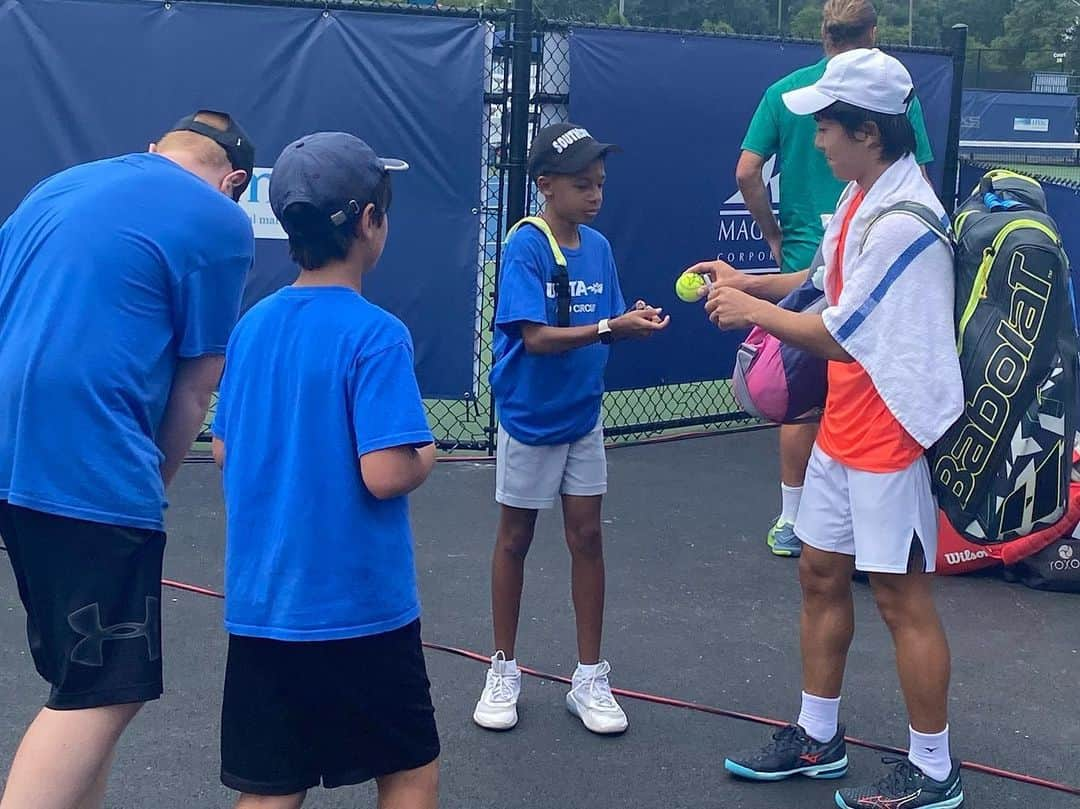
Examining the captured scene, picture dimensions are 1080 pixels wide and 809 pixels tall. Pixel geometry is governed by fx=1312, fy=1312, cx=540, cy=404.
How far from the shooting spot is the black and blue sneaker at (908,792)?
341cm

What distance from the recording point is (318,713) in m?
2.54

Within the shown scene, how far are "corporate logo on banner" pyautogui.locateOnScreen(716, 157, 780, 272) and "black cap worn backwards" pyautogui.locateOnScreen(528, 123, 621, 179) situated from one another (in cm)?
388

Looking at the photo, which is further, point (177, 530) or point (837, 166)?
point (177, 530)

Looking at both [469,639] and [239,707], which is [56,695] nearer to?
[239,707]

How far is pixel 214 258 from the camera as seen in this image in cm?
273

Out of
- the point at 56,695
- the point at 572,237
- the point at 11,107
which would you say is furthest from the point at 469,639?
the point at 11,107

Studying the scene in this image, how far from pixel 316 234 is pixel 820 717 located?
6.68 ft

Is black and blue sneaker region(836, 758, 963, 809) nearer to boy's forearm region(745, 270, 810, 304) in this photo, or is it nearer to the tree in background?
boy's forearm region(745, 270, 810, 304)

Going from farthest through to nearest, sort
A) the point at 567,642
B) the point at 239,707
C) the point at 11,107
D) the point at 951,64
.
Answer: the point at 951,64 < the point at 11,107 < the point at 567,642 < the point at 239,707

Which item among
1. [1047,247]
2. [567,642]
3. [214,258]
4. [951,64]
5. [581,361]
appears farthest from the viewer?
[951,64]

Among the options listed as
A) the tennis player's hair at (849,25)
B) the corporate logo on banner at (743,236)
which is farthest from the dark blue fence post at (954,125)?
the tennis player's hair at (849,25)

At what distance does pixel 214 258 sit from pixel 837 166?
161 centimetres

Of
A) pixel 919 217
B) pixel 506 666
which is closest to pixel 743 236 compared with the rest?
pixel 506 666

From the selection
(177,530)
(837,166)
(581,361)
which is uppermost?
(837,166)
